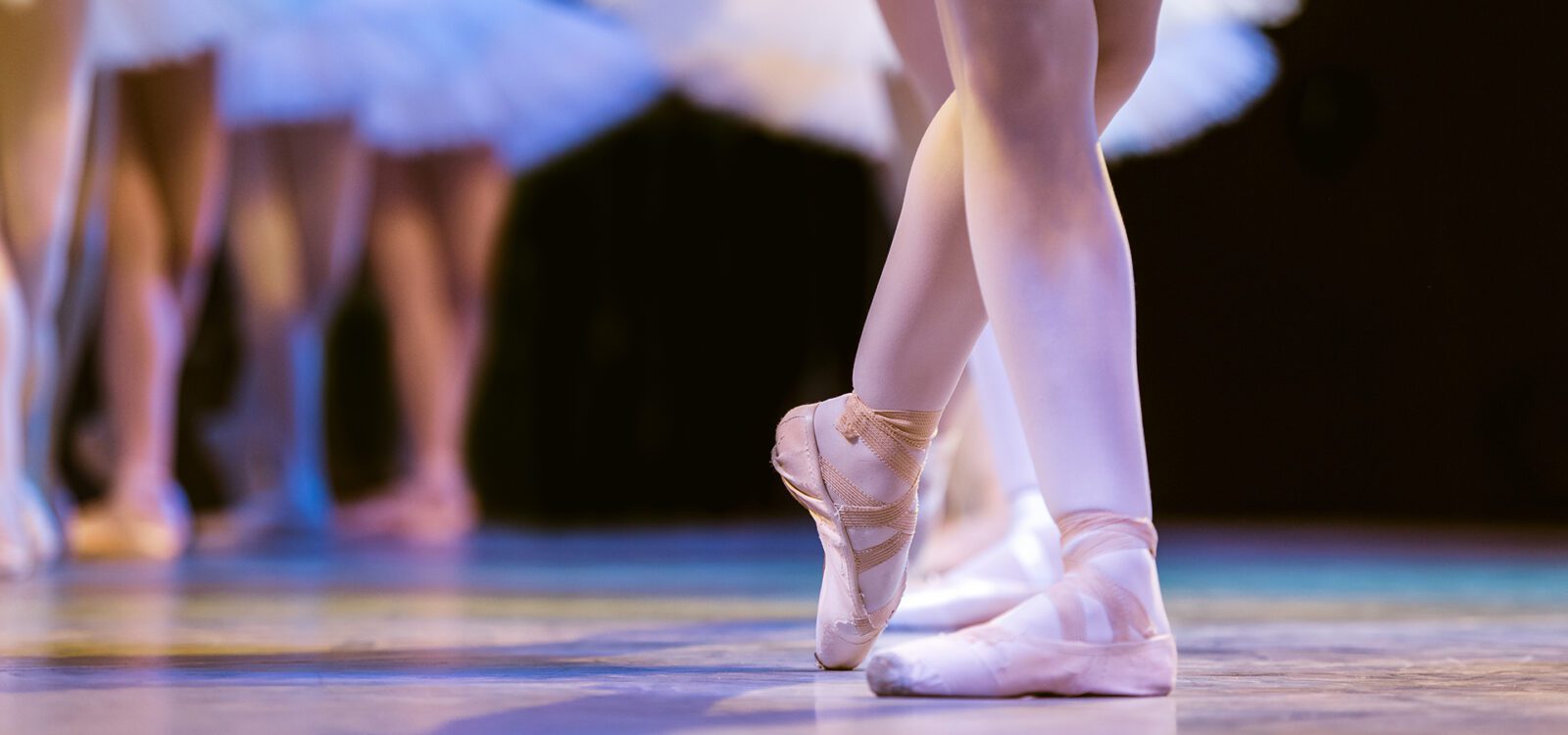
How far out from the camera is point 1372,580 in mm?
2193

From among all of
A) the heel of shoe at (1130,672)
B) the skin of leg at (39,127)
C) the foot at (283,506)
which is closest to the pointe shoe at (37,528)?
the skin of leg at (39,127)

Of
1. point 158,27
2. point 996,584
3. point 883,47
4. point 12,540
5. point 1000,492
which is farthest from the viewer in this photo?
point 158,27

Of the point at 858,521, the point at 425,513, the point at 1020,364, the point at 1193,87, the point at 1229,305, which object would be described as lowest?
the point at 425,513

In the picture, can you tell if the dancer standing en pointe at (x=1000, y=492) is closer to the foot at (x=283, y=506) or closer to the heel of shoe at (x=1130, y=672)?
the heel of shoe at (x=1130, y=672)

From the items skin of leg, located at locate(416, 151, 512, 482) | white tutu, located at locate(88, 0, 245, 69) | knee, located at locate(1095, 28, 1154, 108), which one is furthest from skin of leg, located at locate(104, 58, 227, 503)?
knee, located at locate(1095, 28, 1154, 108)

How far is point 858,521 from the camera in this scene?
3.53ft

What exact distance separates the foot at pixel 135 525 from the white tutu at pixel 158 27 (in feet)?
2.47

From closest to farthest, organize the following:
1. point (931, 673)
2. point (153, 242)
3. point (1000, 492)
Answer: point (931, 673)
point (1000, 492)
point (153, 242)

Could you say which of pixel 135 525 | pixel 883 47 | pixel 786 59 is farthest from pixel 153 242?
pixel 883 47

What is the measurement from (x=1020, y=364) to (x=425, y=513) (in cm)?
305

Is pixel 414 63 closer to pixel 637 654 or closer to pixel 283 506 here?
pixel 283 506

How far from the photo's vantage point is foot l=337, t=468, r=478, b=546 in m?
3.78

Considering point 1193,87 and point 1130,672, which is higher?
point 1193,87

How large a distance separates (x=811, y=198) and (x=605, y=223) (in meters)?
0.70
